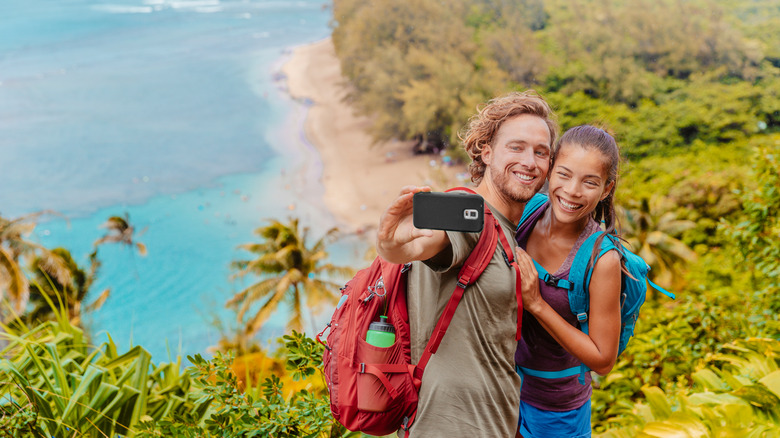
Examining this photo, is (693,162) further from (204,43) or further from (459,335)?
(204,43)

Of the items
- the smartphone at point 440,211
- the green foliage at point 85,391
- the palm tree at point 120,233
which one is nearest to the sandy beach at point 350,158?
the palm tree at point 120,233

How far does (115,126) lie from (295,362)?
41570 millimetres

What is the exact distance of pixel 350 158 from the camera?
110 feet

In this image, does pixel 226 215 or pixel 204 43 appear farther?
pixel 204 43

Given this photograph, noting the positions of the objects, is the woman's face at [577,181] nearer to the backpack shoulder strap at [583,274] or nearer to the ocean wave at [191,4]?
the backpack shoulder strap at [583,274]

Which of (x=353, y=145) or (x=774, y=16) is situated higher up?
(x=774, y=16)

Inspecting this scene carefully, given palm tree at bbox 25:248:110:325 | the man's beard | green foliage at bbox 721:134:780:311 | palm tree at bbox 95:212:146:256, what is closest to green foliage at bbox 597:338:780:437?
green foliage at bbox 721:134:780:311

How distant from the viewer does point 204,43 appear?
4519cm

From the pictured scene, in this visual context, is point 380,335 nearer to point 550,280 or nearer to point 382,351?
point 382,351

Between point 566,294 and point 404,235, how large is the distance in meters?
0.55

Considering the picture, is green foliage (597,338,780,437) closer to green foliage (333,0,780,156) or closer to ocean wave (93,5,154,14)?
green foliage (333,0,780,156)

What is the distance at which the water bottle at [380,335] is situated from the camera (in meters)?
1.26

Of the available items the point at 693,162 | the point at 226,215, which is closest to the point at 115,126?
the point at 226,215

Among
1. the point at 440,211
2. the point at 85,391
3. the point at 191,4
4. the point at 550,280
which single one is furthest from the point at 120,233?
the point at 440,211
